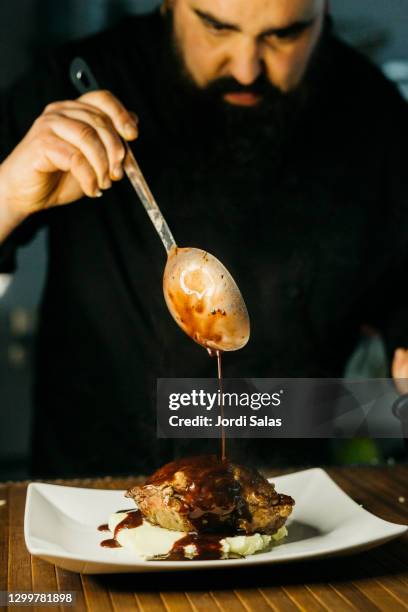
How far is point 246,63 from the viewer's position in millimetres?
1310

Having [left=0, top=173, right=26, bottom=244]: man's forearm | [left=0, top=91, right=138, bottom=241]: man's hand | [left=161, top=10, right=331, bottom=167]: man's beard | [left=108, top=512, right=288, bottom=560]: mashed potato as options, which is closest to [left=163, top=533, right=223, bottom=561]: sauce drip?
[left=108, top=512, right=288, bottom=560]: mashed potato

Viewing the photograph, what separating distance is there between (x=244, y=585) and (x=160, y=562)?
0.10 m

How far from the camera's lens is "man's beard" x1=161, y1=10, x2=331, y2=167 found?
4.49ft

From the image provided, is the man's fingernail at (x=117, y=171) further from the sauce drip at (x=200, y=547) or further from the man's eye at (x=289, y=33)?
the sauce drip at (x=200, y=547)

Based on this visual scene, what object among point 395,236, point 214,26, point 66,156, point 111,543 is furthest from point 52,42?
point 111,543

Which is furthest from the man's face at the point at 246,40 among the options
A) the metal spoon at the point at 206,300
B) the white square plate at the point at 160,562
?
the white square plate at the point at 160,562

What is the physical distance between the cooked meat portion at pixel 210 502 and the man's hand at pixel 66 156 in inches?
17.1

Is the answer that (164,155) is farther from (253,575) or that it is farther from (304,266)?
(253,575)

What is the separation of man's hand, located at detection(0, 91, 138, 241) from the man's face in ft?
0.83

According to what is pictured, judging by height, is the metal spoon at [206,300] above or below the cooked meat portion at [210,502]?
above

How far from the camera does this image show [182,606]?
0.73 meters

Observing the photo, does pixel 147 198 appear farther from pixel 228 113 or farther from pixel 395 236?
pixel 395 236

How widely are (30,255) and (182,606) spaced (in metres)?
0.80

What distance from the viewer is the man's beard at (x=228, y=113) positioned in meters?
1.37
